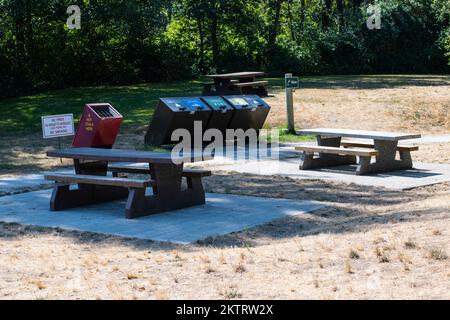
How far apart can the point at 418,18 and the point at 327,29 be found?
12.6 feet

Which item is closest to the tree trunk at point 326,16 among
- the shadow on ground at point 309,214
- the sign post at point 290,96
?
the sign post at point 290,96

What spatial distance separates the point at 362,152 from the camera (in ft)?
40.8

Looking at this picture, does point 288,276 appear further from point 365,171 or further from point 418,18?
point 418,18

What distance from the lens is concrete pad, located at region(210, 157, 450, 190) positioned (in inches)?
460

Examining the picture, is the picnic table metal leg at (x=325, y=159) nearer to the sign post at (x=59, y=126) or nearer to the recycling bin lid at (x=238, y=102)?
the recycling bin lid at (x=238, y=102)

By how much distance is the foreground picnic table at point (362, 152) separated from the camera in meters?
12.5

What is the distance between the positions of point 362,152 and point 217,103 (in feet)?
15.6

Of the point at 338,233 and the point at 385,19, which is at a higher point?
the point at 385,19

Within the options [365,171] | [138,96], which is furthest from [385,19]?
[365,171]

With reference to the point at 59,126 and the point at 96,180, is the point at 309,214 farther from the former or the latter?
the point at 59,126

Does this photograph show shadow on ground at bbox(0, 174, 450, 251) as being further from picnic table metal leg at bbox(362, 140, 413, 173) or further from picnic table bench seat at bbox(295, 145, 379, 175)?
picnic table metal leg at bbox(362, 140, 413, 173)

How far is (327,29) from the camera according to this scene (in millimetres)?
36594

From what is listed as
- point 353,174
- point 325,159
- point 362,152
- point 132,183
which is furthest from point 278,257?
point 325,159

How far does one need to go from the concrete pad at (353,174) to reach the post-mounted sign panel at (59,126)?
2514 mm
